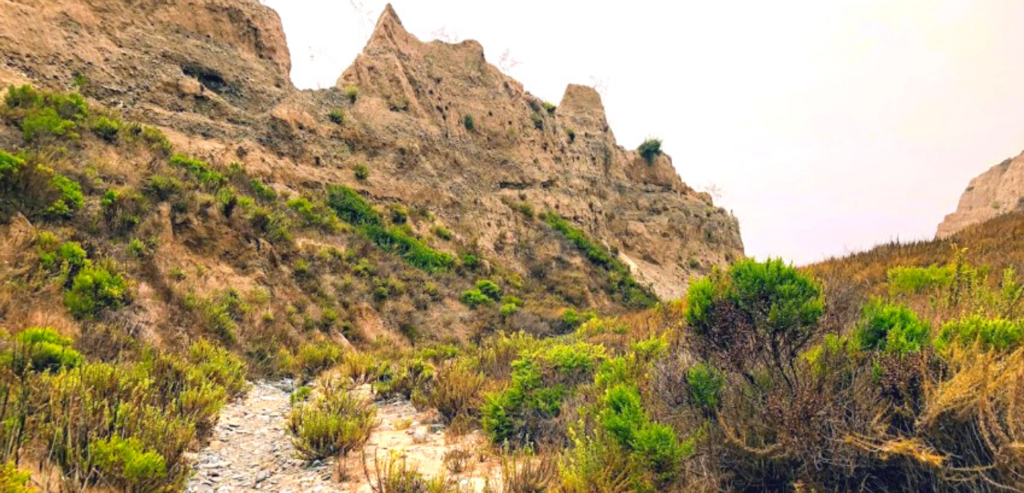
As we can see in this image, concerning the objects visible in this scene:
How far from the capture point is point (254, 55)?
2181 centimetres

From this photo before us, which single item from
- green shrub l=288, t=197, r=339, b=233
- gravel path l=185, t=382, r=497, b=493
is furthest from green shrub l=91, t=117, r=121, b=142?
gravel path l=185, t=382, r=497, b=493

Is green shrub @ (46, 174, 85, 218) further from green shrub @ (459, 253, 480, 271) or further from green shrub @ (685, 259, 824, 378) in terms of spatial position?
green shrub @ (459, 253, 480, 271)

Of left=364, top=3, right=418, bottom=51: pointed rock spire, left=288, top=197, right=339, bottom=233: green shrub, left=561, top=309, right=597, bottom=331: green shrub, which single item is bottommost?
left=561, top=309, right=597, bottom=331: green shrub

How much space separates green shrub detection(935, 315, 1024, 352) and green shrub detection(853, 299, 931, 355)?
121 mm

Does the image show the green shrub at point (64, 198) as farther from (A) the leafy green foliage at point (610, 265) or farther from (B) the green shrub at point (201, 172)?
(A) the leafy green foliage at point (610, 265)

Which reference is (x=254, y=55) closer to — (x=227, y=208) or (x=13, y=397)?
(x=227, y=208)

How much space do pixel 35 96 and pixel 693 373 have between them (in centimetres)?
1781

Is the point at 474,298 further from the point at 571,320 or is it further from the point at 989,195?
the point at 989,195

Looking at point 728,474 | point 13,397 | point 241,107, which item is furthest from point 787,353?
point 241,107

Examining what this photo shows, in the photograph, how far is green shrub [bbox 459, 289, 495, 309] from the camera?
19.0 m

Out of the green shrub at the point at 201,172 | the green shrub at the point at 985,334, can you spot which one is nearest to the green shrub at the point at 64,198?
the green shrub at the point at 201,172

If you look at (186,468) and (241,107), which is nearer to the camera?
(186,468)

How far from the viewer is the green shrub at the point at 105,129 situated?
13672mm

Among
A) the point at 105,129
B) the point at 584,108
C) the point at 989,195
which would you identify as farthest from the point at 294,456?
the point at 989,195
